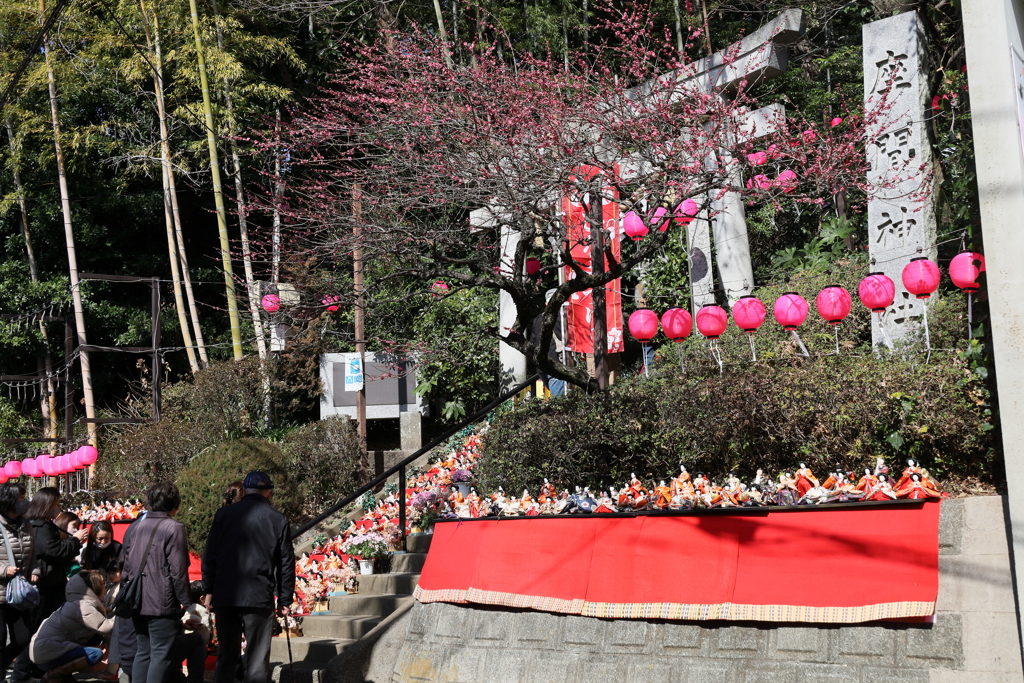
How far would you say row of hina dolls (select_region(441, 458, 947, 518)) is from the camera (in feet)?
16.3

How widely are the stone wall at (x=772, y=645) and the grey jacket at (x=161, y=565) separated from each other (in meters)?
1.90

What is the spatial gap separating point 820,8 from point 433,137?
709cm

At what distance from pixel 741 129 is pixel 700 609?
7.03m

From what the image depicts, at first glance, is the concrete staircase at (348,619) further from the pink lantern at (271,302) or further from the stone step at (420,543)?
the pink lantern at (271,302)

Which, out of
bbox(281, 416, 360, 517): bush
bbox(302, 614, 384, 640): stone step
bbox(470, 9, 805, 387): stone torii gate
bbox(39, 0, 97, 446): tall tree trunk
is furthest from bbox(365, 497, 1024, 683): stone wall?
bbox(39, 0, 97, 446): tall tree trunk

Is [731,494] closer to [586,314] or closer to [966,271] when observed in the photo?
[966,271]

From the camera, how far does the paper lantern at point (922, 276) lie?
771 cm

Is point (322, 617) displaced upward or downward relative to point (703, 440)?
downward

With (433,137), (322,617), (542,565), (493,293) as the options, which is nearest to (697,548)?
(542,565)

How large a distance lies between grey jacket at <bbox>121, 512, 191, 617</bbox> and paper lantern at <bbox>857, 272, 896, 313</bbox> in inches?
242

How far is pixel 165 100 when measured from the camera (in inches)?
700

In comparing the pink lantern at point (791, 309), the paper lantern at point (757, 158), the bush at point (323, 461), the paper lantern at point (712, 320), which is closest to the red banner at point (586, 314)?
the paper lantern at point (712, 320)

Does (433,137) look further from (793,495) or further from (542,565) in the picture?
(793,495)

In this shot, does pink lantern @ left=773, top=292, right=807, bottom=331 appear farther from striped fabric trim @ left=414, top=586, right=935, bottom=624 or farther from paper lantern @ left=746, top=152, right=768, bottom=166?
striped fabric trim @ left=414, top=586, right=935, bottom=624
